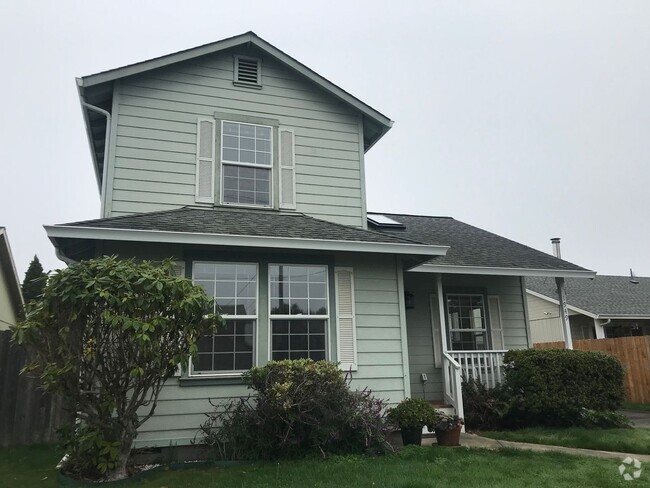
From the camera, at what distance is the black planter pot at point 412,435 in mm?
7082

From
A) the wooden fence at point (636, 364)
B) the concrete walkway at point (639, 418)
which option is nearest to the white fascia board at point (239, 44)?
the concrete walkway at point (639, 418)

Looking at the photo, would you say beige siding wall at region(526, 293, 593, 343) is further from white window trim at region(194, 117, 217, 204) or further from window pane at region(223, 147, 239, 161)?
white window trim at region(194, 117, 217, 204)

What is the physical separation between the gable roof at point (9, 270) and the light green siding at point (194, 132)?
927cm

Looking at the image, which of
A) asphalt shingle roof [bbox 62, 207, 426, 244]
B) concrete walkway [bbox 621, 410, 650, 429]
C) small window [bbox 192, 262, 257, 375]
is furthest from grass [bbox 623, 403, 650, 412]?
small window [bbox 192, 262, 257, 375]

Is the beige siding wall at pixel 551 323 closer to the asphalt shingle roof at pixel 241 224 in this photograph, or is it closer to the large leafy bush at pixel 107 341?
the asphalt shingle roof at pixel 241 224

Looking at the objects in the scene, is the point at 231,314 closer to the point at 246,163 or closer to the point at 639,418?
the point at 246,163

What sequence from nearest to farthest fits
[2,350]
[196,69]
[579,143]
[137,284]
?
[137,284] < [2,350] < [196,69] < [579,143]

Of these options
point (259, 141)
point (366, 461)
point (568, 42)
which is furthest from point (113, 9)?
point (568, 42)

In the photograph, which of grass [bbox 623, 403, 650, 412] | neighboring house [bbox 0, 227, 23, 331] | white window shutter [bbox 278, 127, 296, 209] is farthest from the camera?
neighboring house [bbox 0, 227, 23, 331]

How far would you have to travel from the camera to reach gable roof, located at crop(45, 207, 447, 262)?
657 cm

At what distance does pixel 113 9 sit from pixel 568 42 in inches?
433

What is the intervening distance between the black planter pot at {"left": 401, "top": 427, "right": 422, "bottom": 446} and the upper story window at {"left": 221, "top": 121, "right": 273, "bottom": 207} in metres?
4.13

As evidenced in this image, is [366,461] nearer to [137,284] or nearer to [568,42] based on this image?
[137,284]

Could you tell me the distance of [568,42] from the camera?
44.1 ft
